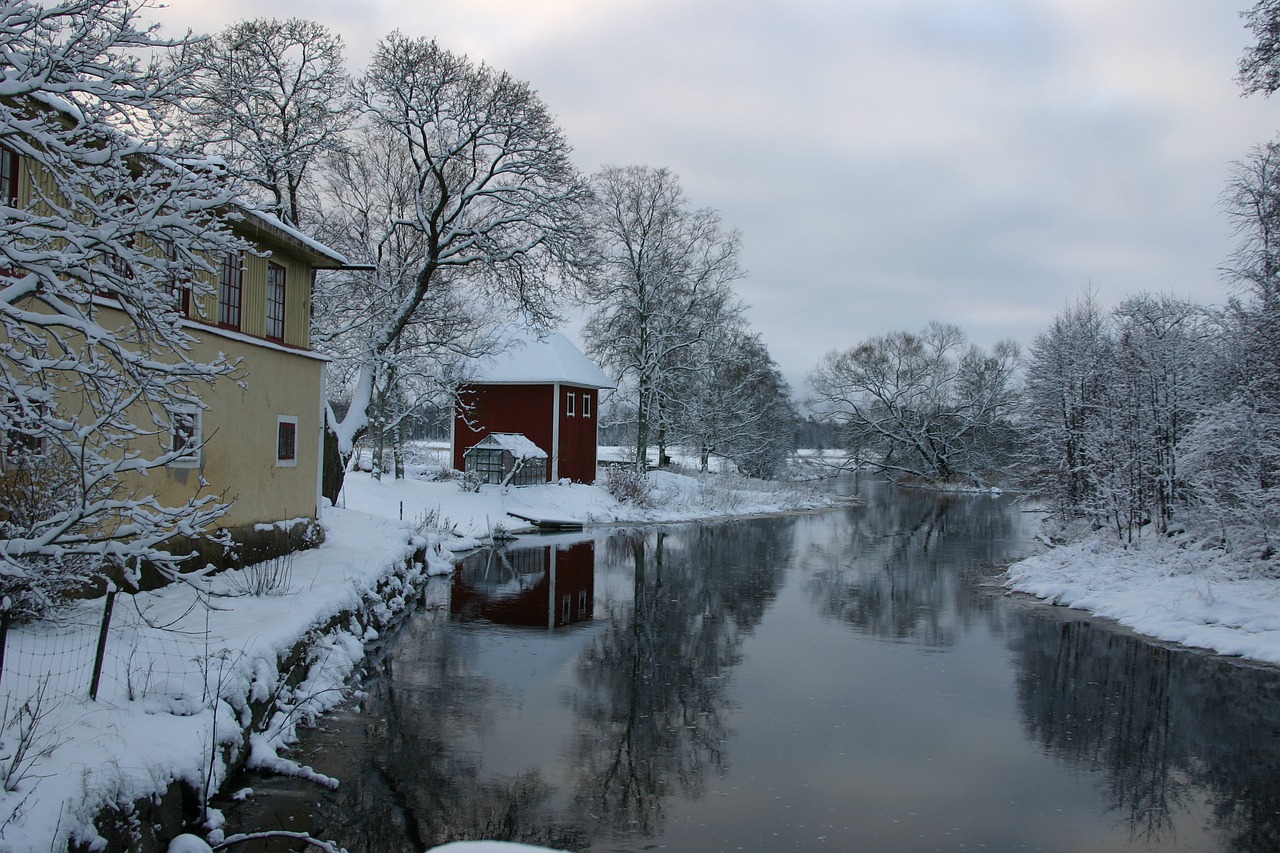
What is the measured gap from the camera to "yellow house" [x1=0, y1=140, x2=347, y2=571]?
1238cm

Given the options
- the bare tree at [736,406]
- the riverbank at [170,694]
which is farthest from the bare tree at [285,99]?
the bare tree at [736,406]

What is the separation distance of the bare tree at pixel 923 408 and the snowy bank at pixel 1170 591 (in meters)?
39.0

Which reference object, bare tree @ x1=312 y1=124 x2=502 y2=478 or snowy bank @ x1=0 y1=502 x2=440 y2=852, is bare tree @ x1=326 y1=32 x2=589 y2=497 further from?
snowy bank @ x1=0 y1=502 x2=440 y2=852

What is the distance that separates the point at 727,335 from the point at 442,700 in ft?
115

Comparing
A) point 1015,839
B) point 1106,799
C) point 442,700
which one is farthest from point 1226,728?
point 442,700

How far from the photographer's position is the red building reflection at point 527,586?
1480cm

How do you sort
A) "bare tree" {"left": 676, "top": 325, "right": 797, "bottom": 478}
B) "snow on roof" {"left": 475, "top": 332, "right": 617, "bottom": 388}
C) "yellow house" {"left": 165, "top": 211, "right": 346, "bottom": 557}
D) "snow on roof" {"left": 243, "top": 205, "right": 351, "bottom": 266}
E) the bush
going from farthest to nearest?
1. "bare tree" {"left": 676, "top": 325, "right": 797, "bottom": 478}
2. "snow on roof" {"left": 475, "top": 332, "right": 617, "bottom": 388}
3. the bush
4. "snow on roof" {"left": 243, "top": 205, "right": 351, "bottom": 266}
5. "yellow house" {"left": 165, "top": 211, "right": 346, "bottom": 557}

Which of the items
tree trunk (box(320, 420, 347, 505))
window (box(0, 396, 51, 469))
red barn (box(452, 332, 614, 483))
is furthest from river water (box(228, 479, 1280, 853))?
red barn (box(452, 332, 614, 483))

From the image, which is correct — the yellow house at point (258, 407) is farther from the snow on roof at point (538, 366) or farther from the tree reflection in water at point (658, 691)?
the snow on roof at point (538, 366)

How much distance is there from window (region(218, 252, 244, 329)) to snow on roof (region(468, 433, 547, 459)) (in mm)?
18228

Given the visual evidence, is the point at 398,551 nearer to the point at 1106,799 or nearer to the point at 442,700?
the point at 442,700

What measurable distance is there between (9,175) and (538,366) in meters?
26.2

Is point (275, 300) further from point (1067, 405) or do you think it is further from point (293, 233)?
point (1067, 405)

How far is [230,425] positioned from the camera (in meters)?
13.5
